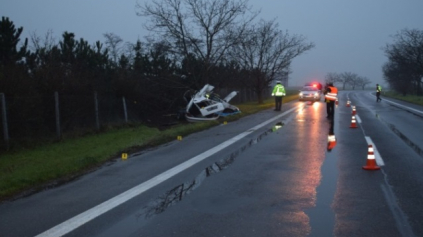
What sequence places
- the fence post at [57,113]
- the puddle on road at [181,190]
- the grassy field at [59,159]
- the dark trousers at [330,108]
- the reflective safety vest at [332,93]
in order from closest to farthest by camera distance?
the puddle on road at [181,190]
the grassy field at [59,159]
the fence post at [57,113]
the reflective safety vest at [332,93]
the dark trousers at [330,108]

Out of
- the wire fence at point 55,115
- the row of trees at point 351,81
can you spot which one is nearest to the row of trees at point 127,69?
the wire fence at point 55,115

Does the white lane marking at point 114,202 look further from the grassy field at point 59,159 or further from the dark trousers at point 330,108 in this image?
the dark trousers at point 330,108

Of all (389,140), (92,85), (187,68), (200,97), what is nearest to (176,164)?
(389,140)

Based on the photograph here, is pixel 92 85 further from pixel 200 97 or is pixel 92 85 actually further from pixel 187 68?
pixel 187 68

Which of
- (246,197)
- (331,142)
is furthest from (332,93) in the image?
(246,197)

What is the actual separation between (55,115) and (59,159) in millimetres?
4806

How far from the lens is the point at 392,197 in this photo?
7340 millimetres

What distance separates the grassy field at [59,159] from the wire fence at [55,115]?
553 millimetres

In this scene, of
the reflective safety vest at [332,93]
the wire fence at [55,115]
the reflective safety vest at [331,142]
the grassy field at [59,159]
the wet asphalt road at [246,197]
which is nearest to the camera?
the wet asphalt road at [246,197]

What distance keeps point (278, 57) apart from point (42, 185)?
119 ft

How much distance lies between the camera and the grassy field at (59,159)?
880 centimetres

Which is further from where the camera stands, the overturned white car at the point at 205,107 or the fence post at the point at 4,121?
the overturned white car at the point at 205,107

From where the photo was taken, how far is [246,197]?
24.4 ft

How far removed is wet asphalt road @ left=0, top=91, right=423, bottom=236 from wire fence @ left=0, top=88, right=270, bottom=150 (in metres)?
4.64
